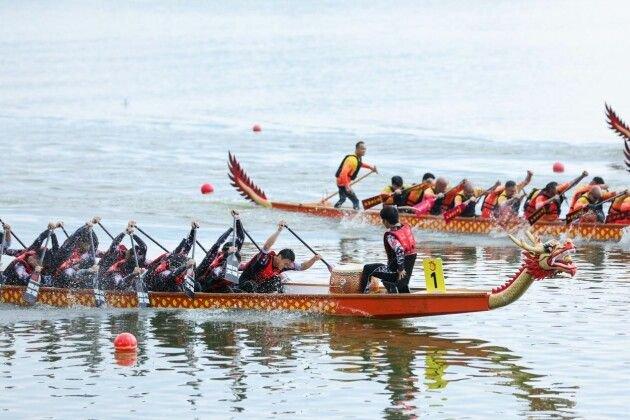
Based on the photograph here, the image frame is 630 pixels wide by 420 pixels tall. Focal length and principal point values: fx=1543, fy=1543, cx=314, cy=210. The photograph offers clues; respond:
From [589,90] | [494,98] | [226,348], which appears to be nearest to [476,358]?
[226,348]

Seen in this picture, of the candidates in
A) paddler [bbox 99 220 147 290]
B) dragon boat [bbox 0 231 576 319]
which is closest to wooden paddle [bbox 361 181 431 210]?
dragon boat [bbox 0 231 576 319]

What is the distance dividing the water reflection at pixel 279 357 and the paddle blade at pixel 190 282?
491mm

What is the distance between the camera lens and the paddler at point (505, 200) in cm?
3481

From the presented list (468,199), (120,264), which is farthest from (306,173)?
(120,264)

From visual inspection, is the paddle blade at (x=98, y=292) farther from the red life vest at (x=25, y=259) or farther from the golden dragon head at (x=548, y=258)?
the golden dragon head at (x=548, y=258)

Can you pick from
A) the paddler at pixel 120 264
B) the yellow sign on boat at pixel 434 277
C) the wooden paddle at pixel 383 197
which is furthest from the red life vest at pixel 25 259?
the wooden paddle at pixel 383 197

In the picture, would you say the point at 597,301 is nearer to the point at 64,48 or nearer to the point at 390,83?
the point at 390,83

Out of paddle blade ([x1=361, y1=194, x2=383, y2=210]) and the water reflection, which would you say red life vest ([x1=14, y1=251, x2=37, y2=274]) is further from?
paddle blade ([x1=361, y1=194, x2=383, y2=210])

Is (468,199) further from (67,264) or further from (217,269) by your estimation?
(67,264)

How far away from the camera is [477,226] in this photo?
116 feet

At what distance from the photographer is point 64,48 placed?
365 feet

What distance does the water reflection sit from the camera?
67.3 feet

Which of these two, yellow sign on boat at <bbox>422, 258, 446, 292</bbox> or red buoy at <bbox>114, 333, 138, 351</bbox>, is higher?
yellow sign on boat at <bbox>422, 258, 446, 292</bbox>

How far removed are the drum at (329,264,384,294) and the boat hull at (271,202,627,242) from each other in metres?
10.5
